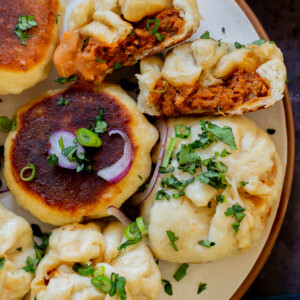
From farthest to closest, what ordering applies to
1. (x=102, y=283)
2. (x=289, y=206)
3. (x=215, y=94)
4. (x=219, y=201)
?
(x=289, y=206)
(x=215, y=94)
(x=219, y=201)
(x=102, y=283)

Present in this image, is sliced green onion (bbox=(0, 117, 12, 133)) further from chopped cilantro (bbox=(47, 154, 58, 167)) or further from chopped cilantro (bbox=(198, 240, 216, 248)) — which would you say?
chopped cilantro (bbox=(198, 240, 216, 248))

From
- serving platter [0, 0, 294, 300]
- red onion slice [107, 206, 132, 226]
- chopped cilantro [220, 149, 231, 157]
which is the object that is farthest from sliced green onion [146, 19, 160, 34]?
red onion slice [107, 206, 132, 226]

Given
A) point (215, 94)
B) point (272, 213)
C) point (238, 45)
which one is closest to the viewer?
point (215, 94)

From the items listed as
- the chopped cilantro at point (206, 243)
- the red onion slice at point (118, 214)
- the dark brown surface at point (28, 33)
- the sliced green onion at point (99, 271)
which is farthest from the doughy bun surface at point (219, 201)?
the dark brown surface at point (28, 33)

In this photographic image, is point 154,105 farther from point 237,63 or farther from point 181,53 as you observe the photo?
point 237,63

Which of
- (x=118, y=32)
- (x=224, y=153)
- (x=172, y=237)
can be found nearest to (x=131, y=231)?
(x=172, y=237)

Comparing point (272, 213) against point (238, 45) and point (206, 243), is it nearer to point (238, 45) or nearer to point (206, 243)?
point (206, 243)

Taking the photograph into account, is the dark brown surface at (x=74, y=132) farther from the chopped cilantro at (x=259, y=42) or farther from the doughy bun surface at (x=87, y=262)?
the chopped cilantro at (x=259, y=42)

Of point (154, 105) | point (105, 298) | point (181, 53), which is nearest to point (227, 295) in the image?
point (105, 298)
